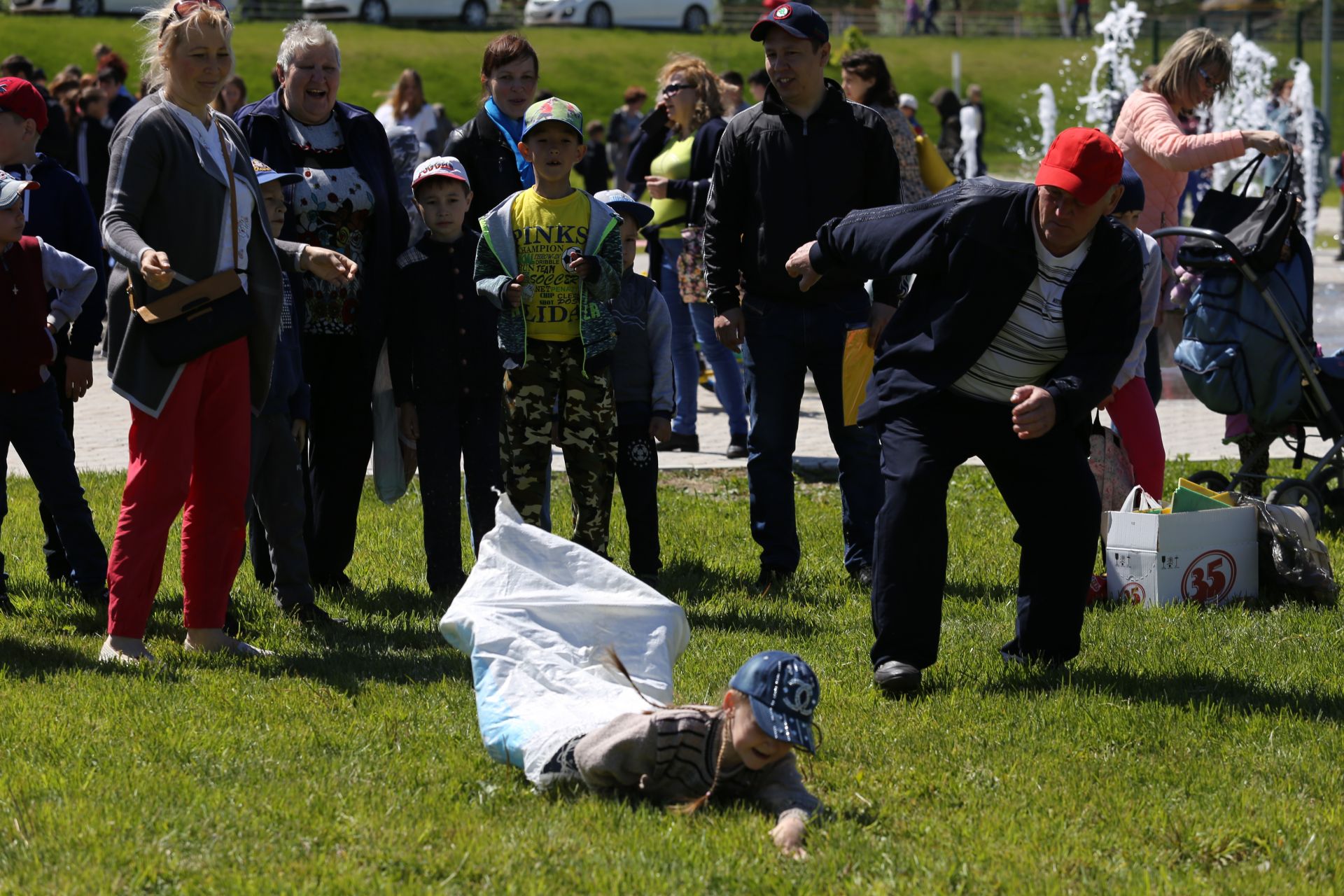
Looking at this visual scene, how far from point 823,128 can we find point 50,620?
144 inches

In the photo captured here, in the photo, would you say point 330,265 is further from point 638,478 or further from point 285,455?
point 638,478

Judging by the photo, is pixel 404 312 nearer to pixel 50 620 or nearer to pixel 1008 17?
pixel 50 620

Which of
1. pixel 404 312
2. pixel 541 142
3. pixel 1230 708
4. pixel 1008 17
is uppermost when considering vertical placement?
pixel 1008 17

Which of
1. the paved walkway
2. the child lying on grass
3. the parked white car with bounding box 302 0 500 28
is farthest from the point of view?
the parked white car with bounding box 302 0 500 28

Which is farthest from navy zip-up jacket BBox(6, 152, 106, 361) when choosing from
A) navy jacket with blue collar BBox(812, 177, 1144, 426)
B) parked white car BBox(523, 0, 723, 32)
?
parked white car BBox(523, 0, 723, 32)

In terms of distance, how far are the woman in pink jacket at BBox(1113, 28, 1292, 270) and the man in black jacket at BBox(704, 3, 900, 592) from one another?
1.78 meters

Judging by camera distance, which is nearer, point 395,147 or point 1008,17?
point 395,147

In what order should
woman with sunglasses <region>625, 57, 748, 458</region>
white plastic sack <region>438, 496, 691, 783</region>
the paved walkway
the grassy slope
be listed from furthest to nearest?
1. the grassy slope
2. the paved walkway
3. woman with sunglasses <region>625, 57, 748, 458</region>
4. white plastic sack <region>438, 496, 691, 783</region>

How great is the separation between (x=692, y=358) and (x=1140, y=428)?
11.9ft

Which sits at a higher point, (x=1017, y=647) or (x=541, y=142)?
(x=541, y=142)

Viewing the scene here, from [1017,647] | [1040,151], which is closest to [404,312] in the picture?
[1017,647]

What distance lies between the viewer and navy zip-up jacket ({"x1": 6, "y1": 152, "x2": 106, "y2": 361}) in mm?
6605

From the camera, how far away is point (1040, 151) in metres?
40.7

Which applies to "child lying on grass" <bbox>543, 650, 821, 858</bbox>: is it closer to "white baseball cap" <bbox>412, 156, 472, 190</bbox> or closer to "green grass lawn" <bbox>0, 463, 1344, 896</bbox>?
"green grass lawn" <bbox>0, 463, 1344, 896</bbox>
